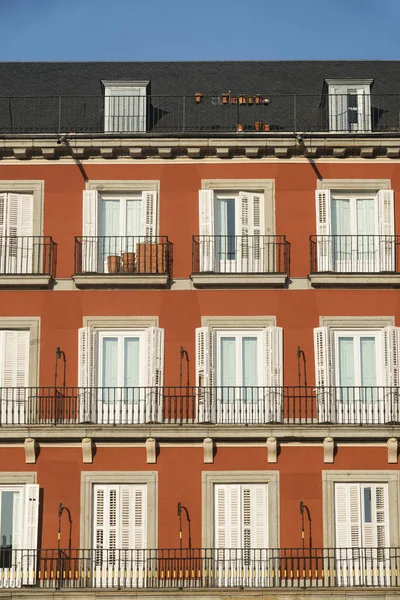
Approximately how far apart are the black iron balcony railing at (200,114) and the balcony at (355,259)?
11.4 ft

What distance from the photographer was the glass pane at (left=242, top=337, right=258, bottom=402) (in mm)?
38406

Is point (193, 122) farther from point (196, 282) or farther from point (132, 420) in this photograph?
point (132, 420)

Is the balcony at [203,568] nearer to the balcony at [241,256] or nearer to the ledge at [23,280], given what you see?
the ledge at [23,280]

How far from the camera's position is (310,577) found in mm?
36438

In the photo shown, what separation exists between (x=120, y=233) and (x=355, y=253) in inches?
262

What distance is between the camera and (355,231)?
130 feet

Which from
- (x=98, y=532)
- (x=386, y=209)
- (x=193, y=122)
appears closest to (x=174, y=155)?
(x=193, y=122)

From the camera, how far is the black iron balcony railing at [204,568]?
3641 cm

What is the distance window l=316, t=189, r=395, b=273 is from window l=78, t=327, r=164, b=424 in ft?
17.4

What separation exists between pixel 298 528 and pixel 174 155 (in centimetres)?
1101

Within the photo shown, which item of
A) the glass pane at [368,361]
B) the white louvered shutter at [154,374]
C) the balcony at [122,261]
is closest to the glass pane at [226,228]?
the balcony at [122,261]

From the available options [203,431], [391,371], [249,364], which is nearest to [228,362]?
[249,364]

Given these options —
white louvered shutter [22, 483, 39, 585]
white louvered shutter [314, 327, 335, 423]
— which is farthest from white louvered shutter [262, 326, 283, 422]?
white louvered shutter [22, 483, 39, 585]

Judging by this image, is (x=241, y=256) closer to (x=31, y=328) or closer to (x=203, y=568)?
(x=31, y=328)
